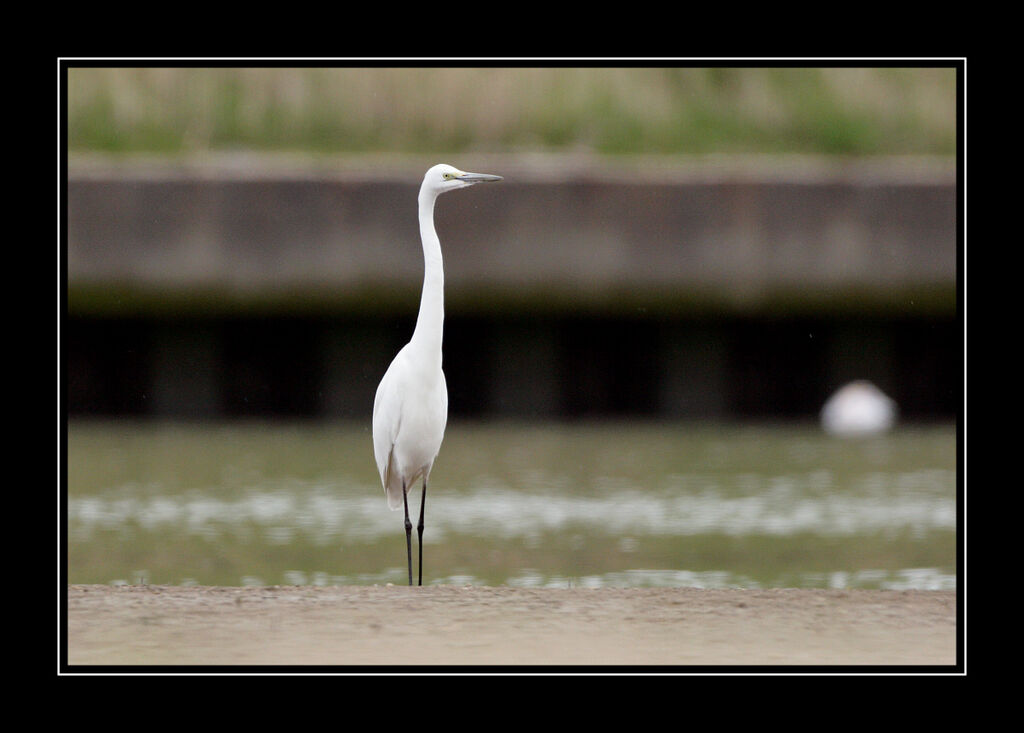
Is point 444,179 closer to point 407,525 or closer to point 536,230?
point 407,525

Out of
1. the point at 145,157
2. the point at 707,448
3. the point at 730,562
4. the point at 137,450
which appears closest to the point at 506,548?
the point at 730,562

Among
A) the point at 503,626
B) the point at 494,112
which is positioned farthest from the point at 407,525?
the point at 494,112

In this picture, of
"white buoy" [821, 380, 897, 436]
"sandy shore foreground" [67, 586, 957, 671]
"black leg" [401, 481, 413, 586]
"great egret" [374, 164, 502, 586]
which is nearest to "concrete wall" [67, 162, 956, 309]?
"white buoy" [821, 380, 897, 436]

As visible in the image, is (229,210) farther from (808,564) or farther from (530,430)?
(808,564)

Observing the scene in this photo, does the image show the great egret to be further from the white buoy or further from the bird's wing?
the white buoy

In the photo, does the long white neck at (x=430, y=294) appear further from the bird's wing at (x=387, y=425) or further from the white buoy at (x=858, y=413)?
the white buoy at (x=858, y=413)

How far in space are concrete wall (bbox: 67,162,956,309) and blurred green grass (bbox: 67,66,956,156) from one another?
41.2 inches

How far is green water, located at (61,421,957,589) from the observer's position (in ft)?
20.1

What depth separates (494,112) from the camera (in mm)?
12273

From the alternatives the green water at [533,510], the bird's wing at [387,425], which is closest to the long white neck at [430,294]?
the bird's wing at [387,425]

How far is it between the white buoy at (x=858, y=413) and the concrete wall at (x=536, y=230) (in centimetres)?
79

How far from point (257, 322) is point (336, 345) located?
60cm

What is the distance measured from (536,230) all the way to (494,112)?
1.86 m

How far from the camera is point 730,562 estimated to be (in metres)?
6.28
